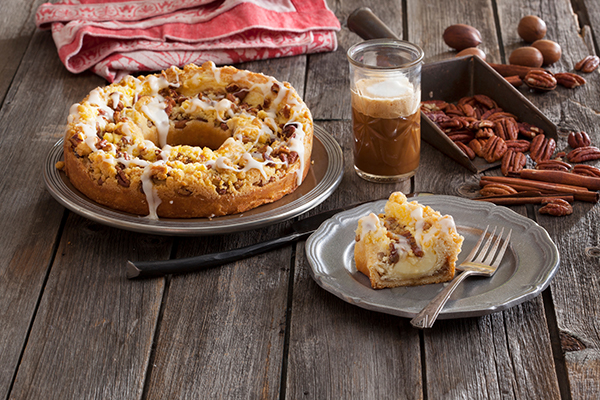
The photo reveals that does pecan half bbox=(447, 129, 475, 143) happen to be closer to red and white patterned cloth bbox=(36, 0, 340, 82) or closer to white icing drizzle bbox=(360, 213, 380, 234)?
white icing drizzle bbox=(360, 213, 380, 234)

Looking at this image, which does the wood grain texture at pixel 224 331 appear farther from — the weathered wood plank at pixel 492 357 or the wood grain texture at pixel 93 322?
the weathered wood plank at pixel 492 357

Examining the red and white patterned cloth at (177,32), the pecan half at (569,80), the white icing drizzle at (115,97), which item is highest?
the white icing drizzle at (115,97)

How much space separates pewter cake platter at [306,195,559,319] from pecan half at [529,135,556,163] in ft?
1.59

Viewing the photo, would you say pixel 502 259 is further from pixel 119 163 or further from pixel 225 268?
pixel 119 163

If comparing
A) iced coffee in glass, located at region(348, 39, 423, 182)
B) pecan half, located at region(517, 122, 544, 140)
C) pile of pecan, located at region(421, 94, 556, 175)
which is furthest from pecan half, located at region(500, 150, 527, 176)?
iced coffee in glass, located at region(348, 39, 423, 182)

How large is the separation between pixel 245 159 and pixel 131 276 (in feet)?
1.40

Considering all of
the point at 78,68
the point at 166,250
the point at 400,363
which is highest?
the point at 400,363

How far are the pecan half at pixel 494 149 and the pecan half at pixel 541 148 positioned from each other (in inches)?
3.8

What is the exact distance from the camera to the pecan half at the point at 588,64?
2.55 metres

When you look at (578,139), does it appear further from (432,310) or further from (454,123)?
(432,310)

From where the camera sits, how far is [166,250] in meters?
1.72

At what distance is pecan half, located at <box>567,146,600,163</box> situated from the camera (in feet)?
6.66

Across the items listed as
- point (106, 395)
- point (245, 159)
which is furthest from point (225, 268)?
point (106, 395)

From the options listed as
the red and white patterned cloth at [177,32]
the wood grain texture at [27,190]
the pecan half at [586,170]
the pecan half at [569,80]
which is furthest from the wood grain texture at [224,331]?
the pecan half at [569,80]
